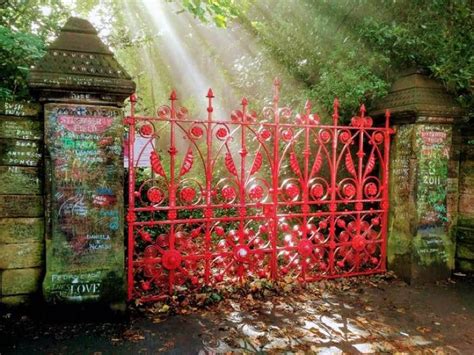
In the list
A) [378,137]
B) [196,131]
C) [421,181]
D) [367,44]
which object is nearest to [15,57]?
[196,131]

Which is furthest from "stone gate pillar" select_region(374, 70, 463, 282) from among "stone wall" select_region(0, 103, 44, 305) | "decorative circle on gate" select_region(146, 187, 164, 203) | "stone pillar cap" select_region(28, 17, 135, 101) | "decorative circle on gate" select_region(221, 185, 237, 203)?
"stone wall" select_region(0, 103, 44, 305)

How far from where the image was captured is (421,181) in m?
4.98

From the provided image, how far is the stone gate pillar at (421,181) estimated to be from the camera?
16.3 ft

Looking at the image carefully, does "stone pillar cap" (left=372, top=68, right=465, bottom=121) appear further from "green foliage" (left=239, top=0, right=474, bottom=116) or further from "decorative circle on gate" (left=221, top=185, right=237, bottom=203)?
"decorative circle on gate" (left=221, top=185, right=237, bottom=203)

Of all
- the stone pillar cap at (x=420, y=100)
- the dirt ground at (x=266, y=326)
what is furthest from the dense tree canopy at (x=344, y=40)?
the dirt ground at (x=266, y=326)

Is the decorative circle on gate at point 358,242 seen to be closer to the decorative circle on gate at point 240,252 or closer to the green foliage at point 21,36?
the decorative circle on gate at point 240,252

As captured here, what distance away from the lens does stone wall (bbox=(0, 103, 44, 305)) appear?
11.7ft

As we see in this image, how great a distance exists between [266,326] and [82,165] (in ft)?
7.61

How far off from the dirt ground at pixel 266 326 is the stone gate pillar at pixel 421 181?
0.53m

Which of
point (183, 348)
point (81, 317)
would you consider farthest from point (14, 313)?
point (183, 348)

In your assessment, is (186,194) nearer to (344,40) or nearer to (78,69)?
(78,69)

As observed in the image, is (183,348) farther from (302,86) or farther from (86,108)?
(302,86)

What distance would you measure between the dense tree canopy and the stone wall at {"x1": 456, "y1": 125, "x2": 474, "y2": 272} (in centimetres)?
46

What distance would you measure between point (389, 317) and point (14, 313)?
369cm
